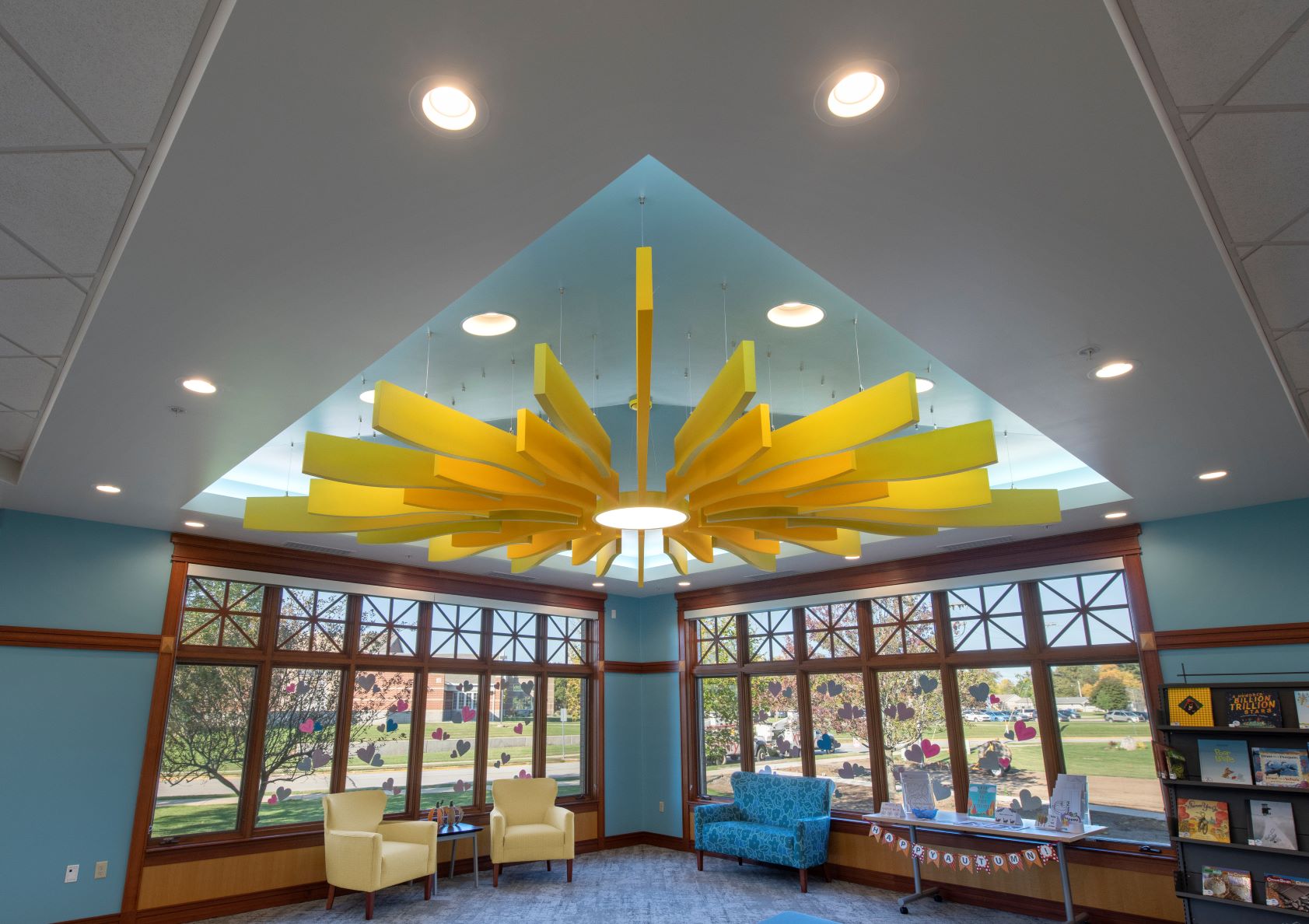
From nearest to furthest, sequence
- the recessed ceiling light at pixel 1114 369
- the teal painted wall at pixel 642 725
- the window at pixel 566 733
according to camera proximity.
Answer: the recessed ceiling light at pixel 1114 369
the window at pixel 566 733
the teal painted wall at pixel 642 725

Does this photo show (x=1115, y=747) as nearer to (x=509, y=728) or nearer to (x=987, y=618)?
(x=987, y=618)

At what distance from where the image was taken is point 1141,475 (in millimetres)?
4910

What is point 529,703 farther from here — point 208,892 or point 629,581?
point 208,892

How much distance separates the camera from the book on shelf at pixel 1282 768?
191 inches

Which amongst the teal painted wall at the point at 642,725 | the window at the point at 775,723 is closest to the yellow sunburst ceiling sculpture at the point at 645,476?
the window at the point at 775,723

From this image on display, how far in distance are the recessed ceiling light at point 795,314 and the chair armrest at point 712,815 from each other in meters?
5.70

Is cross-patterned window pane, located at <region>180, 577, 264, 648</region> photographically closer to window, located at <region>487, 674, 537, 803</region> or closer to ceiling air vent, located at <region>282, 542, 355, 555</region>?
ceiling air vent, located at <region>282, 542, 355, 555</region>

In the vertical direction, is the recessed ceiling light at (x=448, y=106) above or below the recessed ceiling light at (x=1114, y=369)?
above

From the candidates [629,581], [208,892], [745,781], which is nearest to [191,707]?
[208,892]

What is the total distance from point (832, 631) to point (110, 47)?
7522 millimetres

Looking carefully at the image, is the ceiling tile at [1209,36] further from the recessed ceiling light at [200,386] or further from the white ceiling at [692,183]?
the recessed ceiling light at [200,386]

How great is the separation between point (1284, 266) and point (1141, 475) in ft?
8.48

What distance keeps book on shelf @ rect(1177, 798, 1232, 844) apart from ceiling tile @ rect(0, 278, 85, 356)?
6860 mm

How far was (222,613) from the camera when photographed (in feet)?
21.6
